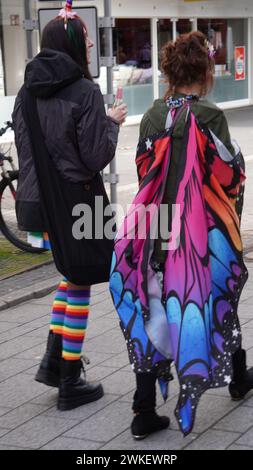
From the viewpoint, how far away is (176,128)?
385cm

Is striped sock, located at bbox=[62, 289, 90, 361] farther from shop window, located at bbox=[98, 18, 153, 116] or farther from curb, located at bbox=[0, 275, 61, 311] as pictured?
shop window, located at bbox=[98, 18, 153, 116]

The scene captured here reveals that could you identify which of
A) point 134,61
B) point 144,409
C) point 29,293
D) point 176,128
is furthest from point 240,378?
point 134,61

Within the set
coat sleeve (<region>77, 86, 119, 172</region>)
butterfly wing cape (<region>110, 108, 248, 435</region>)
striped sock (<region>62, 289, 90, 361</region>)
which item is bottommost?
striped sock (<region>62, 289, 90, 361</region>)

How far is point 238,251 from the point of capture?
3.96 metres

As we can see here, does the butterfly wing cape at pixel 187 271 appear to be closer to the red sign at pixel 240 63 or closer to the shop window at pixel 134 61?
the shop window at pixel 134 61

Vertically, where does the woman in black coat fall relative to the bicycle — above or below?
above

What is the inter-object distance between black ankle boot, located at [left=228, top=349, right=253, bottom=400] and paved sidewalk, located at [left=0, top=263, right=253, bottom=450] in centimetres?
5

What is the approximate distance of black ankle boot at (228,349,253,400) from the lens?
172 inches

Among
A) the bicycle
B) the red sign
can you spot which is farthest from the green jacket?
the red sign

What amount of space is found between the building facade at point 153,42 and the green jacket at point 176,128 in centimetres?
897

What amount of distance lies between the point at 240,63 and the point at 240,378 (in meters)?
22.0

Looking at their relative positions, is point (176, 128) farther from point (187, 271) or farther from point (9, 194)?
point (9, 194)
